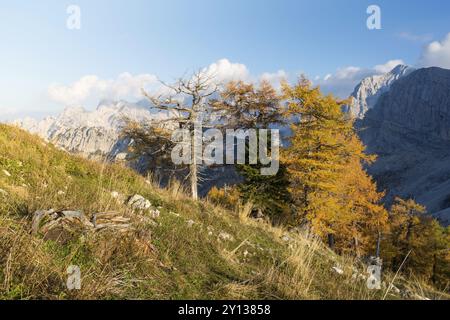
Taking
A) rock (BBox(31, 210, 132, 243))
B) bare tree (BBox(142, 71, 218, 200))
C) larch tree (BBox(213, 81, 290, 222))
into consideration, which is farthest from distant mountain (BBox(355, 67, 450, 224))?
rock (BBox(31, 210, 132, 243))

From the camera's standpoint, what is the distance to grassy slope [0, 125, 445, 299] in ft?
12.0

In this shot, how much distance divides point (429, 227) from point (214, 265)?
3857 cm

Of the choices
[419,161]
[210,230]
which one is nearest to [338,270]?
[210,230]

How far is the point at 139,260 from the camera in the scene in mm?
4535

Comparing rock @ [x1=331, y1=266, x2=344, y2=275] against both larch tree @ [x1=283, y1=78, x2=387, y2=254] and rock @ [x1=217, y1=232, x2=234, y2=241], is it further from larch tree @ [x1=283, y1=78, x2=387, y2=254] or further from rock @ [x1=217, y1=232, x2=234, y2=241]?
larch tree @ [x1=283, y1=78, x2=387, y2=254]

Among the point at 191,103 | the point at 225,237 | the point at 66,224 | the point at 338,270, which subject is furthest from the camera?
the point at 191,103

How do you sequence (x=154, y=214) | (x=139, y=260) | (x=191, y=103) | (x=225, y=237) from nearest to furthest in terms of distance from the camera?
(x=139, y=260)
(x=154, y=214)
(x=225, y=237)
(x=191, y=103)

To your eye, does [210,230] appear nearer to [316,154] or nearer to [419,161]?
[316,154]

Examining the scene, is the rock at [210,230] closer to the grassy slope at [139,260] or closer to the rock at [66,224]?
the grassy slope at [139,260]

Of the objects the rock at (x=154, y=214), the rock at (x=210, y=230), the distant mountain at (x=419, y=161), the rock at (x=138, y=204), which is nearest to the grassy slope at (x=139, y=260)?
the rock at (x=210, y=230)

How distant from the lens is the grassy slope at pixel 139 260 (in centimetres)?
366

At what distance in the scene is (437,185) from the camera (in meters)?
110

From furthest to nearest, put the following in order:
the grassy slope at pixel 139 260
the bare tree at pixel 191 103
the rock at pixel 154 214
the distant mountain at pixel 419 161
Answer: the distant mountain at pixel 419 161 < the bare tree at pixel 191 103 < the rock at pixel 154 214 < the grassy slope at pixel 139 260
